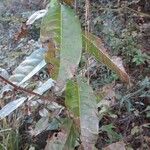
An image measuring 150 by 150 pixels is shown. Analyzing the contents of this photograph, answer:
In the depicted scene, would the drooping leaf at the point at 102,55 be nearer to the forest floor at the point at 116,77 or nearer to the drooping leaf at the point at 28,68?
the drooping leaf at the point at 28,68

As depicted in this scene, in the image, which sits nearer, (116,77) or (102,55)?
(102,55)

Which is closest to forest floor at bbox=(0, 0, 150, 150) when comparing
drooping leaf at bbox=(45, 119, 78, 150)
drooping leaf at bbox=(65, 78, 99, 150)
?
drooping leaf at bbox=(45, 119, 78, 150)

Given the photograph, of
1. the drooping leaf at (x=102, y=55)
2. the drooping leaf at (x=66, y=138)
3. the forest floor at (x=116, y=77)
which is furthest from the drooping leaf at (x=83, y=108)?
the forest floor at (x=116, y=77)

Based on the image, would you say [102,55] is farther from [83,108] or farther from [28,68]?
[28,68]

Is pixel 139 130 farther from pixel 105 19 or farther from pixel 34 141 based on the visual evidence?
pixel 105 19

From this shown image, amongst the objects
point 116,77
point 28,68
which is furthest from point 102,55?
point 116,77

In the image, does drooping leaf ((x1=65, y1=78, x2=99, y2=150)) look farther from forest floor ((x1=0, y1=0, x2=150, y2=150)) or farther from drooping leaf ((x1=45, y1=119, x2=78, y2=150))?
forest floor ((x1=0, y1=0, x2=150, y2=150))

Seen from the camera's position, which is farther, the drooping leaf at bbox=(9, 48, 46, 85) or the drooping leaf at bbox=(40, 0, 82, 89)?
the drooping leaf at bbox=(9, 48, 46, 85)
